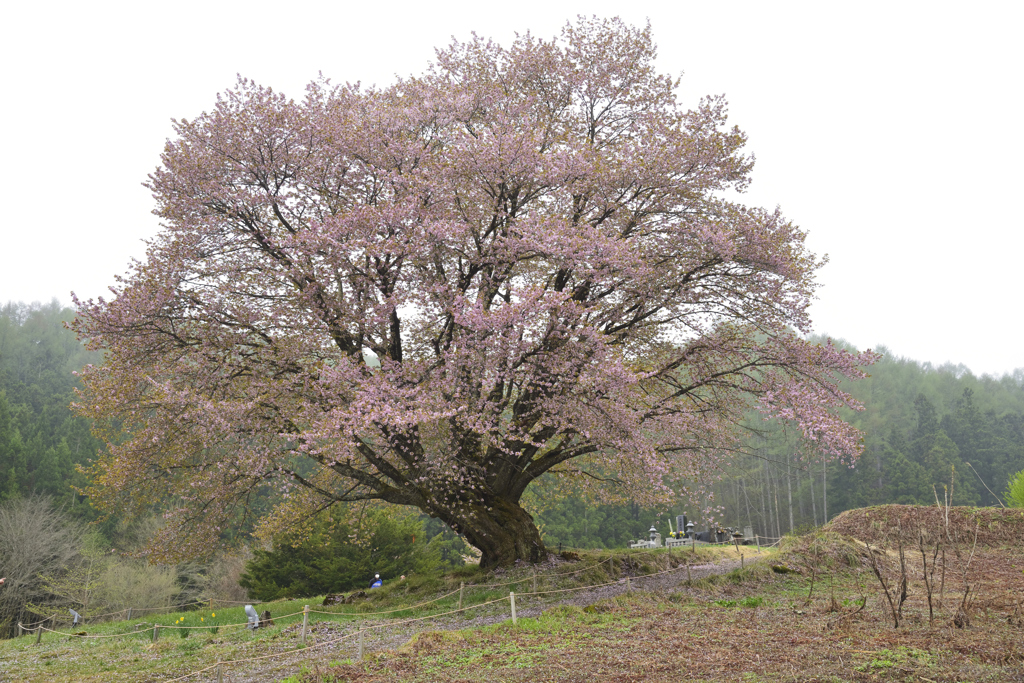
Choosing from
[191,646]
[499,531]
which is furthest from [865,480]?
[191,646]

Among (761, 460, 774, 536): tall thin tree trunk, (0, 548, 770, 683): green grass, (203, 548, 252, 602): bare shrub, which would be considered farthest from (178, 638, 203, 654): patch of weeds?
(761, 460, 774, 536): tall thin tree trunk

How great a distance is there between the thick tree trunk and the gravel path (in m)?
2.00

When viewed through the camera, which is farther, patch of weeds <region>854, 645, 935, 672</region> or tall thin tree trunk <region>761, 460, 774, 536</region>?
tall thin tree trunk <region>761, 460, 774, 536</region>

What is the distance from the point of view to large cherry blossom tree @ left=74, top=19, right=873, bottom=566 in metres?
11.8

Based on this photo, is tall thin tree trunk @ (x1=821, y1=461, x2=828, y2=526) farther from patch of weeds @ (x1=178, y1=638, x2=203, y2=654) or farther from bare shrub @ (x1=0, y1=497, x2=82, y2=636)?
bare shrub @ (x1=0, y1=497, x2=82, y2=636)

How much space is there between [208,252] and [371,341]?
3.76 meters

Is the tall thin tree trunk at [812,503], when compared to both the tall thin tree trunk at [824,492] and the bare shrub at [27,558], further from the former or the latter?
the bare shrub at [27,558]

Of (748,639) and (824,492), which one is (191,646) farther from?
(824,492)

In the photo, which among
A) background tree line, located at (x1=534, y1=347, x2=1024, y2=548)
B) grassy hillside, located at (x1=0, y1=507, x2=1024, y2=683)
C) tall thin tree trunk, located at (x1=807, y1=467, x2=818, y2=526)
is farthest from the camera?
tall thin tree trunk, located at (x1=807, y1=467, x2=818, y2=526)

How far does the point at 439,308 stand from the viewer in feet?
44.0

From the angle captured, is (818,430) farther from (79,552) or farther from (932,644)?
(79,552)

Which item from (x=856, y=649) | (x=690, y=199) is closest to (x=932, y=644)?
(x=856, y=649)

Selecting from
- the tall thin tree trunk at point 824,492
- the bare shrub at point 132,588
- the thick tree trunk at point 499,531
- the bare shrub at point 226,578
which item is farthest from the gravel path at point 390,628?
the tall thin tree trunk at point 824,492

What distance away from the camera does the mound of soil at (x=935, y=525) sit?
19.2 m
